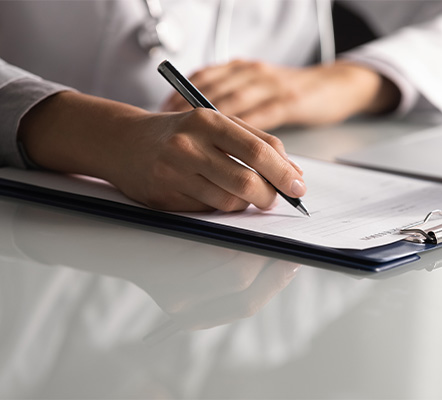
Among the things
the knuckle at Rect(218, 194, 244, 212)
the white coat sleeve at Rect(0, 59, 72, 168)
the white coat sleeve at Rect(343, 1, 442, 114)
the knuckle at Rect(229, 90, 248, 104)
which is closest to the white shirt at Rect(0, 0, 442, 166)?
the white coat sleeve at Rect(343, 1, 442, 114)

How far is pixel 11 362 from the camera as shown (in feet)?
1.04

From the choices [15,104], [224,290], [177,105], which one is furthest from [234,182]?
[177,105]

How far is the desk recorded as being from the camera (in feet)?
1.00

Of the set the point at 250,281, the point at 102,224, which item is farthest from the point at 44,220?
the point at 250,281

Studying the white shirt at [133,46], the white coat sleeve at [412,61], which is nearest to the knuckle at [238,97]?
the white shirt at [133,46]

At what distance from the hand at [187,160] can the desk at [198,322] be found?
0.04m

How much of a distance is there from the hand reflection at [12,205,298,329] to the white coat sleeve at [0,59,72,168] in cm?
10

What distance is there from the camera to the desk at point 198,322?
0.30 meters

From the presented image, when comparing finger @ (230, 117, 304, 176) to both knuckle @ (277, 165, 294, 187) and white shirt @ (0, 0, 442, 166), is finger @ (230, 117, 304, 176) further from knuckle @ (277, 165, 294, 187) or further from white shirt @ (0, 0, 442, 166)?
white shirt @ (0, 0, 442, 166)

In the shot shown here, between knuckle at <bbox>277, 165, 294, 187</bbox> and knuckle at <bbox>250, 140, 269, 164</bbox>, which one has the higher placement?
knuckle at <bbox>250, 140, 269, 164</bbox>

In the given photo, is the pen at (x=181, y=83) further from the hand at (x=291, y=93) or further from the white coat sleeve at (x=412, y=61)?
the white coat sleeve at (x=412, y=61)

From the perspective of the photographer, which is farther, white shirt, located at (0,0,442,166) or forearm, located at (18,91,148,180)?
white shirt, located at (0,0,442,166)

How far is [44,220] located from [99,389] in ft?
0.84

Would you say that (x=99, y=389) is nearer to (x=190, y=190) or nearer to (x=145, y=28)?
(x=190, y=190)
